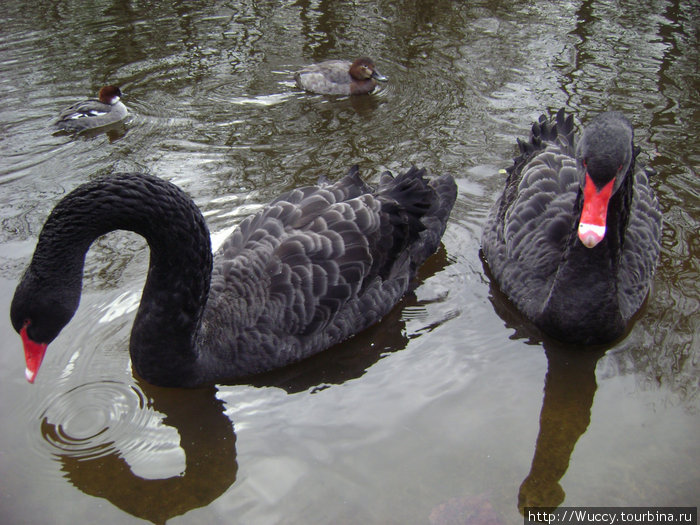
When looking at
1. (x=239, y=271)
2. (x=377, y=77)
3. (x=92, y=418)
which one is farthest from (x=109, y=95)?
(x=92, y=418)

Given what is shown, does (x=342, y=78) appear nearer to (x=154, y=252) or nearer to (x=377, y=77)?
(x=377, y=77)

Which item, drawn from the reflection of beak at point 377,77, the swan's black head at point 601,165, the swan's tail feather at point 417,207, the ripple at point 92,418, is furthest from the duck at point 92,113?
the swan's black head at point 601,165

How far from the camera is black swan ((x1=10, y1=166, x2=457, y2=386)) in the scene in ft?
11.4

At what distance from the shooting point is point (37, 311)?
341cm

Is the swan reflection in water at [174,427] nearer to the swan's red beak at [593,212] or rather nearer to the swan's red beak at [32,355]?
the swan's red beak at [32,355]

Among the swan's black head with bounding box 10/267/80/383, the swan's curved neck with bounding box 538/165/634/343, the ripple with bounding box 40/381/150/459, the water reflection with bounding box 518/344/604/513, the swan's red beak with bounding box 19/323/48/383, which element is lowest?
the water reflection with bounding box 518/344/604/513

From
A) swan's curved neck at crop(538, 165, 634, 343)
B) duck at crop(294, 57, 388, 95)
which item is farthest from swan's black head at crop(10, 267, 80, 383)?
duck at crop(294, 57, 388, 95)

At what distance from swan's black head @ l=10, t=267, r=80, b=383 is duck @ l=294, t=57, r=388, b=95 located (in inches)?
206

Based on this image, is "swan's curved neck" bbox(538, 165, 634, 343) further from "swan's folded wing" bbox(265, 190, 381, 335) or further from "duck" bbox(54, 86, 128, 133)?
"duck" bbox(54, 86, 128, 133)

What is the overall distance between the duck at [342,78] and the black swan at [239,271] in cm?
316

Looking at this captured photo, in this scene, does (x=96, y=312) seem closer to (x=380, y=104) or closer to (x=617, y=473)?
(x=617, y=473)

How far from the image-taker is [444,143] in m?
6.96

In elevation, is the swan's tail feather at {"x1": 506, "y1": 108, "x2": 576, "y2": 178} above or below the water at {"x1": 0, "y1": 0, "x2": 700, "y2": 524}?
above

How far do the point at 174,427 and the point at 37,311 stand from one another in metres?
1.06
